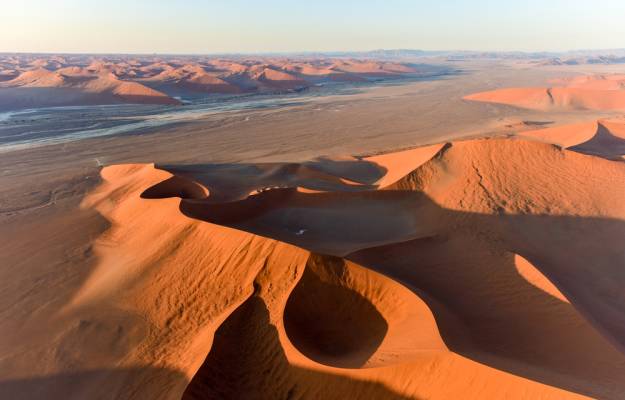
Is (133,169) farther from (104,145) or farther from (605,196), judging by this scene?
(605,196)

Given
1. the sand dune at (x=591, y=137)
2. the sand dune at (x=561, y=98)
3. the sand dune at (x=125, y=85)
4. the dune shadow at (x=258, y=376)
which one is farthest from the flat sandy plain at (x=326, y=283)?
the sand dune at (x=125, y=85)

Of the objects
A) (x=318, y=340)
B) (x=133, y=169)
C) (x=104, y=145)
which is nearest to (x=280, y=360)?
(x=318, y=340)

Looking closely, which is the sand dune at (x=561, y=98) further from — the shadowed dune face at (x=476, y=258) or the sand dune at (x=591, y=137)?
the shadowed dune face at (x=476, y=258)

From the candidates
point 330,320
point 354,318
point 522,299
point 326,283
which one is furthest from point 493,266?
point 330,320

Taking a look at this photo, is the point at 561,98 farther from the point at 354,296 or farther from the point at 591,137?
the point at 354,296

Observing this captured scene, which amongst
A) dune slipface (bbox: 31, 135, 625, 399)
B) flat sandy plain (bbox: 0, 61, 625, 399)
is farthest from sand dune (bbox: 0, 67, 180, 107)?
dune slipface (bbox: 31, 135, 625, 399)
